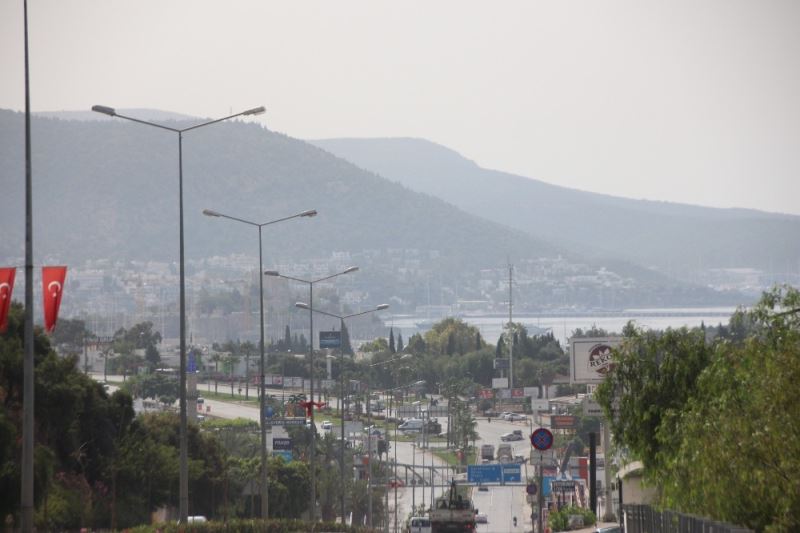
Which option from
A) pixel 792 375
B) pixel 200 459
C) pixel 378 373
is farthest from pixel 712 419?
pixel 378 373

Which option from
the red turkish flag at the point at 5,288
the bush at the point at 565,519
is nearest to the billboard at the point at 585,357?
the bush at the point at 565,519

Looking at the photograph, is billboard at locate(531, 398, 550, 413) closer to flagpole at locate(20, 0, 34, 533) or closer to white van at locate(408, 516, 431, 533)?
white van at locate(408, 516, 431, 533)

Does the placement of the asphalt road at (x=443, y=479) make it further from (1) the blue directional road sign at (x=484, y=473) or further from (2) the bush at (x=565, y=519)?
(2) the bush at (x=565, y=519)

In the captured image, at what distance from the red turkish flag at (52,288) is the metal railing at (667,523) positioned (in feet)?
35.0

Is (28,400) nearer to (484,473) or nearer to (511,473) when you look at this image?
(484,473)

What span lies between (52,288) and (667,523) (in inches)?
439

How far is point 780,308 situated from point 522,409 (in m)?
154

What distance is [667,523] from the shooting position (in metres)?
20.0

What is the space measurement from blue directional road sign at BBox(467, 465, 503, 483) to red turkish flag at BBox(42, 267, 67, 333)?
64161 millimetres

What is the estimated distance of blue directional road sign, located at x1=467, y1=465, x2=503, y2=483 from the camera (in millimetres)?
86625

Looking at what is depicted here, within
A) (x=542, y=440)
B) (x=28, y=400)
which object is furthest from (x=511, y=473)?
(x=28, y=400)

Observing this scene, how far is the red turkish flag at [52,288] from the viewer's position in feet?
76.6

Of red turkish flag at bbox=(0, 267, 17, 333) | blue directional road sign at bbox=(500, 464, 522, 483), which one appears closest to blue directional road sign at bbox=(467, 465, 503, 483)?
blue directional road sign at bbox=(500, 464, 522, 483)

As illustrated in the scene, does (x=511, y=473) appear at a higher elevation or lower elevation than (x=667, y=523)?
lower
